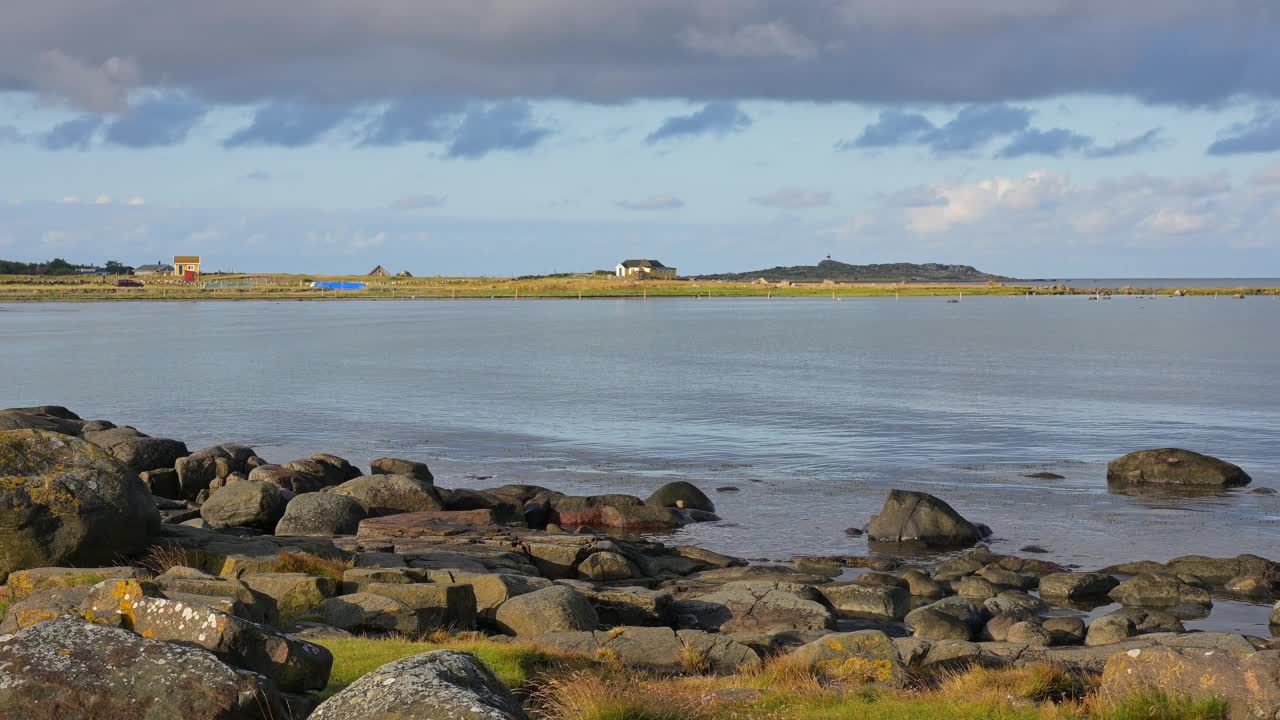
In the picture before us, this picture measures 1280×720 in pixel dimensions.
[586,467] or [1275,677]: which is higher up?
[1275,677]

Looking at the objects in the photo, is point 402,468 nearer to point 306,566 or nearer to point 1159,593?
point 306,566

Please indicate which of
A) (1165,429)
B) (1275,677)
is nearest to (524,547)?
(1275,677)

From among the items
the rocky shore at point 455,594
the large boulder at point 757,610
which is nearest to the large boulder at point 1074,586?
the rocky shore at point 455,594

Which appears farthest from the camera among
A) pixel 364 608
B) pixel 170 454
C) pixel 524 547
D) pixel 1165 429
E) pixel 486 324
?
pixel 486 324

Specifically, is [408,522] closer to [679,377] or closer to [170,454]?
[170,454]

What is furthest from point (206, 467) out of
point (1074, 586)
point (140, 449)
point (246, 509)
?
point (1074, 586)

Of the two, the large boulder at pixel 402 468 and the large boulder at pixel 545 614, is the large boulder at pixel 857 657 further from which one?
the large boulder at pixel 402 468

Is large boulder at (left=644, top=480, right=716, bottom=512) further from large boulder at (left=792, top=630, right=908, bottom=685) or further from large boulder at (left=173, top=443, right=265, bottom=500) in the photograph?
large boulder at (left=792, top=630, right=908, bottom=685)

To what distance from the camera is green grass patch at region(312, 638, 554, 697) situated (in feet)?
43.1

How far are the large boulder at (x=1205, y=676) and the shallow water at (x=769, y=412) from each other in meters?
16.9

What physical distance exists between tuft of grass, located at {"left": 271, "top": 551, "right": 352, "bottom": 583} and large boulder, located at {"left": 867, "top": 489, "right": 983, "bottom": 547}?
52.3 ft

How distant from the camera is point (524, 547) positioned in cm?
2605

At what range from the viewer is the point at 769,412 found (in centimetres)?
6072

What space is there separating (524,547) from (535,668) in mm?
12164
